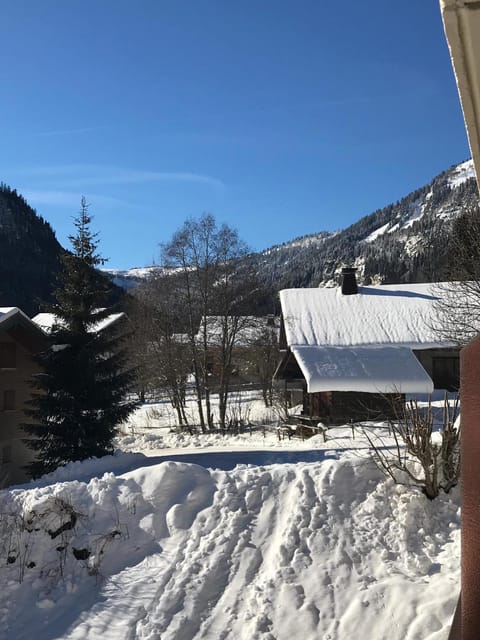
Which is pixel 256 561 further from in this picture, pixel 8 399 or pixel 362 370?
pixel 8 399

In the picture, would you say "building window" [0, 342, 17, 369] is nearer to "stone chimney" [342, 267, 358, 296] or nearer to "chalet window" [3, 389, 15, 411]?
"chalet window" [3, 389, 15, 411]

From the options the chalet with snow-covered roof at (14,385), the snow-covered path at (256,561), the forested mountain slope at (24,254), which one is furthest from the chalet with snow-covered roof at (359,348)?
the forested mountain slope at (24,254)

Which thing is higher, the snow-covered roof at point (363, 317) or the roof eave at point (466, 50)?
the snow-covered roof at point (363, 317)

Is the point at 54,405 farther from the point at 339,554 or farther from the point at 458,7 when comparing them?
the point at 458,7

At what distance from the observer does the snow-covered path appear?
695 centimetres

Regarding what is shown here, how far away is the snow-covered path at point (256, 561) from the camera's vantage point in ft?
22.8

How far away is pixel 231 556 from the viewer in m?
8.52

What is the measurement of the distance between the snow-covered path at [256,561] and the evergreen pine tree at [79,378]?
26.2 ft

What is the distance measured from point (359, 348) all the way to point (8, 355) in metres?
15.6

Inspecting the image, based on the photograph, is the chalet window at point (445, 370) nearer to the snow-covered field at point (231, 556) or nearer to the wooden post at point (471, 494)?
the snow-covered field at point (231, 556)

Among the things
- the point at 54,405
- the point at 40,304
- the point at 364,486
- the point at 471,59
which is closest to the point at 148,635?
the point at 364,486

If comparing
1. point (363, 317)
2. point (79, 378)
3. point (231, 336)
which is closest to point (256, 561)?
point (79, 378)

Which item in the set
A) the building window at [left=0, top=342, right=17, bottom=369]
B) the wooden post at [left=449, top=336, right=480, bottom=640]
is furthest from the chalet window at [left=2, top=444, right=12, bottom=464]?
the wooden post at [left=449, top=336, right=480, bottom=640]

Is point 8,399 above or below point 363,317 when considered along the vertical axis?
below
